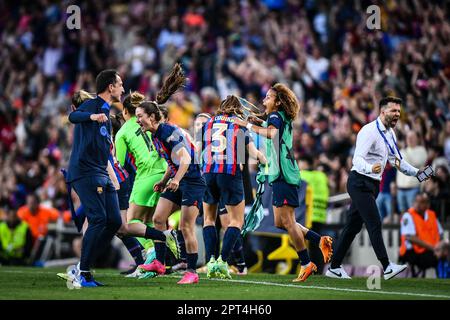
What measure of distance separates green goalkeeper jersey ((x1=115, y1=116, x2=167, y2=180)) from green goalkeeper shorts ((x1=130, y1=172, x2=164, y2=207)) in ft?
0.32

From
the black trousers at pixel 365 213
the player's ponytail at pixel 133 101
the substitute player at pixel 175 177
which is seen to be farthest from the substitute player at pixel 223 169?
the black trousers at pixel 365 213

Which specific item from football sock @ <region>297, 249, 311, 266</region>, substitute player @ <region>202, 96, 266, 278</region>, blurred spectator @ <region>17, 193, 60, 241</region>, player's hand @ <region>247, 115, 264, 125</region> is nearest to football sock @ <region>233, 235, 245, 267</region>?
substitute player @ <region>202, 96, 266, 278</region>

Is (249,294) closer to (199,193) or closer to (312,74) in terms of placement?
(199,193)

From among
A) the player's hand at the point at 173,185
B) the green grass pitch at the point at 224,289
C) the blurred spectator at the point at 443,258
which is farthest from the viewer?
the blurred spectator at the point at 443,258

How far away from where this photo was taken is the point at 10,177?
72.5 feet

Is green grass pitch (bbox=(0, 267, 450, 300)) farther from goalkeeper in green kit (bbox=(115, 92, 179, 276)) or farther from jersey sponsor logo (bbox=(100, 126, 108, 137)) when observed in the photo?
jersey sponsor logo (bbox=(100, 126, 108, 137))

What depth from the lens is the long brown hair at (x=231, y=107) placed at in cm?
1206

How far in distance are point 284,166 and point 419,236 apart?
450 cm

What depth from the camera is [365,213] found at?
11438mm

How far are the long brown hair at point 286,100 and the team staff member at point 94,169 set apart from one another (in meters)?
1.94

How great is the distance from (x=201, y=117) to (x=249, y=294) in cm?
417

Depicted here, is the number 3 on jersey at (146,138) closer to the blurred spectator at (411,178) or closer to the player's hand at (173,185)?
the player's hand at (173,185)

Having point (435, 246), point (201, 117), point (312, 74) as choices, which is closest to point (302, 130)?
point (312, 74)

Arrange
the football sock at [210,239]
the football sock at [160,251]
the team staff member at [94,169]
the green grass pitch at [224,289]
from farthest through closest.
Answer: the football sock at [210,239] < the football sock at [160,251] < the team staff member at [94,169] < the green grass pitch at [224,289]
